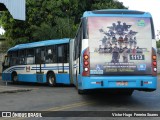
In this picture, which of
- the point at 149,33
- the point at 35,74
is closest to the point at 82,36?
the point at 149,33

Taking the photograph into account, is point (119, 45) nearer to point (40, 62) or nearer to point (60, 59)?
point (60, 59)

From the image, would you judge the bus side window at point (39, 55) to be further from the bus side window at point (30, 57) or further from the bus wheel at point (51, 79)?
the bus wheel at point (51, 79)

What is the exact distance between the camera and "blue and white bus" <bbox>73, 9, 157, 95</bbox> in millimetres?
12586

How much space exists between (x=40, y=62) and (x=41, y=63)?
0.12 meters

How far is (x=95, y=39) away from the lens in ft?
42.1

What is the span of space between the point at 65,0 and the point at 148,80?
29.0 meters

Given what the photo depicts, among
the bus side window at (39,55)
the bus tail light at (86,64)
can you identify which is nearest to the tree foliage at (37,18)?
the bus side window at (39,55)

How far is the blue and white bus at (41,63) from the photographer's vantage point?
22594 mm

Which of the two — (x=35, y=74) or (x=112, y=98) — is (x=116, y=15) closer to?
(x=112, y=98)

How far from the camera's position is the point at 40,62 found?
2452 centimetres

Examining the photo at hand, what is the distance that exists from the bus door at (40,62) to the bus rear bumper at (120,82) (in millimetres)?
12011

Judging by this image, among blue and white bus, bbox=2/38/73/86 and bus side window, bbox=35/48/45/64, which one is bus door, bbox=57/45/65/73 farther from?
bus side window, bbox=35/48/45/64

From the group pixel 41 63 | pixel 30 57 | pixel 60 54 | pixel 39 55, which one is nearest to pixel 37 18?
pixel 30 57

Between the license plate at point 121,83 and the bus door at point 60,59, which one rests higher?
the bus door at point 60,59
